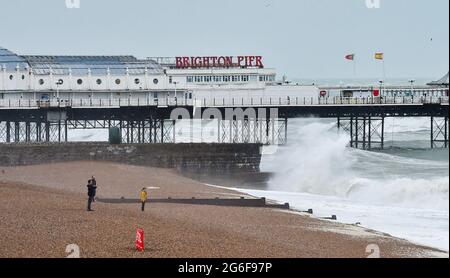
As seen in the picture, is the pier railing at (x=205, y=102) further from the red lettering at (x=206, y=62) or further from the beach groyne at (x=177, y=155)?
the beach groyne at (x=177, y=155)

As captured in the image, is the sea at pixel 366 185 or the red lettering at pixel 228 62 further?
the red lettering at pixel 228 62

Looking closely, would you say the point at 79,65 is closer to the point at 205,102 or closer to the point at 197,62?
the point at 197,62

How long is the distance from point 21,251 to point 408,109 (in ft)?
181

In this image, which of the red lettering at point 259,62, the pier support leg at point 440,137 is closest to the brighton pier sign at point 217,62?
the red lettering at point 259,62

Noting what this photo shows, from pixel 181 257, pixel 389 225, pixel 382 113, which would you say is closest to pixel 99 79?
pixel 382 113

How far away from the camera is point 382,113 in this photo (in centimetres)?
7394

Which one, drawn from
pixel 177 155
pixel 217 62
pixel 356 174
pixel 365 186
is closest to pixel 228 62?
pixel 217 62

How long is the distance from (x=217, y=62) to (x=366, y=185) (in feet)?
83.9

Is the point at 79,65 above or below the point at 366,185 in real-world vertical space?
above

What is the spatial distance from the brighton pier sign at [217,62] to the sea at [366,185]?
659 cm

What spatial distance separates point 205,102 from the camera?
246 ft

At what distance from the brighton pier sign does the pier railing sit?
420 cm

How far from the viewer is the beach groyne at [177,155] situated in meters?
60.2
